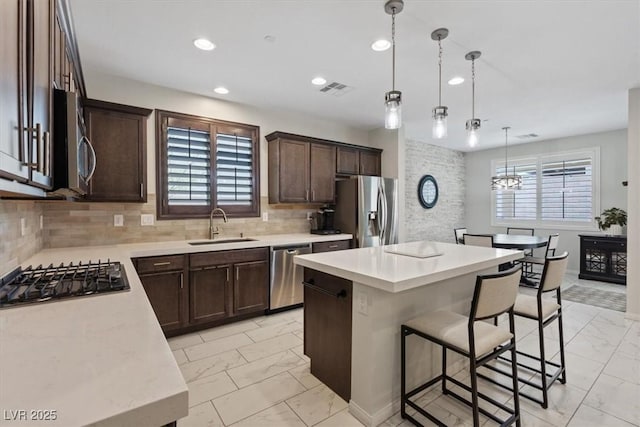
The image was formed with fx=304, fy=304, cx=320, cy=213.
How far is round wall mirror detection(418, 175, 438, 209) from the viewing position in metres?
6.71

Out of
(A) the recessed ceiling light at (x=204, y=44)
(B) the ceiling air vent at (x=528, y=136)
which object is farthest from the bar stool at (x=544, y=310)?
(B) the ceiling air vent at (x=528, y=136)

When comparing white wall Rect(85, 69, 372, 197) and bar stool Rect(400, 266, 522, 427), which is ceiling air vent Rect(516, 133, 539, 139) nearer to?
white wall Rect(85, 69, 372, 197)

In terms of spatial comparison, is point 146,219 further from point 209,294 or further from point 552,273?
point 552,273

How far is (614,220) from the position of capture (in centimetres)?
522

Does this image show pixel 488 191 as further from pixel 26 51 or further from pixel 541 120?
pixel 26 51

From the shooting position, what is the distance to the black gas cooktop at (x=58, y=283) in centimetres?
137

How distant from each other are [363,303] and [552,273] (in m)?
1.40

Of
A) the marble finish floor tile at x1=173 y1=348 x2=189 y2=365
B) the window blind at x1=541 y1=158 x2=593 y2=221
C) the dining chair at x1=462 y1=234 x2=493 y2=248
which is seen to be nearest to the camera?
the marble finish floor tile at x1=173 y1=348 x2=189 y2=365

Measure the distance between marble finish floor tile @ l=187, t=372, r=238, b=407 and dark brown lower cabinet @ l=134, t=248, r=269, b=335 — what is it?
93 cm

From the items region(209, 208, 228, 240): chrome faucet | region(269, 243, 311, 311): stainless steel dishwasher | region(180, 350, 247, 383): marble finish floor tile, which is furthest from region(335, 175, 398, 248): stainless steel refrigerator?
region(180, 350, 247, 383): marble finish floor tile

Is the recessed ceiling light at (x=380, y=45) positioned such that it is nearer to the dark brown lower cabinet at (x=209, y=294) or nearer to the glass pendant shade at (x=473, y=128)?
the glass pendant shade at (x=473, y=128)

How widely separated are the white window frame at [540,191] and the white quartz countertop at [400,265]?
16.2 feet

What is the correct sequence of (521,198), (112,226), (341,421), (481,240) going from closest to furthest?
(341,421), (112,226), (481,240), (521,198)

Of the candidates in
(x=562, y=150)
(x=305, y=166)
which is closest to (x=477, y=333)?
(x=305, y=166)
